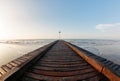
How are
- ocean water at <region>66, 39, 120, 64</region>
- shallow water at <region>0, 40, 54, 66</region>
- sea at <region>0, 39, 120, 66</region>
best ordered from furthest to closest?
ocean water at <region>66, 39, 120, 64</region>
sea at <region>0, 39, 120, 66</region>
shallow water at <region>0, 40, 54, 66</region>

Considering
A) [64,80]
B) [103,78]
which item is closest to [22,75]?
[64,80]

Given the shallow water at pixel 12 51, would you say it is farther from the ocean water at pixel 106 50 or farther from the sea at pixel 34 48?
the ocean water at pixel 106 50

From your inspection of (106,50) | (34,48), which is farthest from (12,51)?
(106,50)

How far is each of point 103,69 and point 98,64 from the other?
46 cm

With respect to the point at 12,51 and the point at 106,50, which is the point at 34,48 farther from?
the point at 106,50

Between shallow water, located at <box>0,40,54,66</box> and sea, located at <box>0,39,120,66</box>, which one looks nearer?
shallow water, located at <box>0,40,54,66</box>

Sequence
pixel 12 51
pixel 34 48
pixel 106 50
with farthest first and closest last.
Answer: pixel 34 48, pixel 106 50, pixel 12 51

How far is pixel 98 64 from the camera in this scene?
4301 mm

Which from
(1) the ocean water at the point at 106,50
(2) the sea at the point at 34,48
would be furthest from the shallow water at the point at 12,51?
(1) the ocean water at the point at 106,50

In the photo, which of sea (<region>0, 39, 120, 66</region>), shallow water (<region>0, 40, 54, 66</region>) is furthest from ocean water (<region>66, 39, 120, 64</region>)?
shallow water (<region>0, 40, 54, 66</region>)

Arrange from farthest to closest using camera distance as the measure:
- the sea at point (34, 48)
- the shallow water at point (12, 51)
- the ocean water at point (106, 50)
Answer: the ocean water at point (106, 50), the sea at point (34, 48), the shallow water at point (12, 51)

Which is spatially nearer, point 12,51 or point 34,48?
point 12,51

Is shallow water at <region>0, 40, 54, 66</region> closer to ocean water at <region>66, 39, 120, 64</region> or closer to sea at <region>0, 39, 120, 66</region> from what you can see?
sea at <region>0, 39, 120, 66</region>

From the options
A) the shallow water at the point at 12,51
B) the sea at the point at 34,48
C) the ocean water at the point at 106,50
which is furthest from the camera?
the ocean water at the point at 106,50
